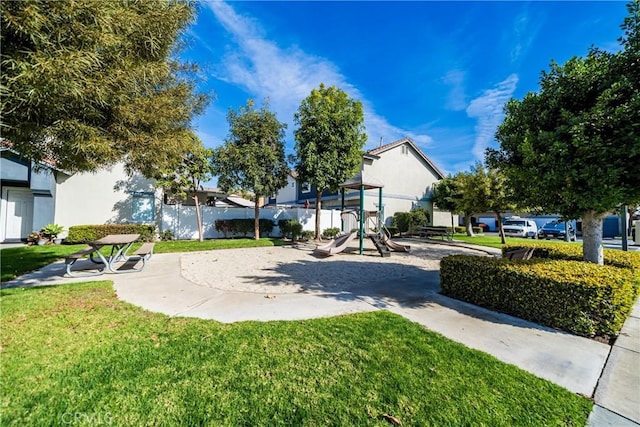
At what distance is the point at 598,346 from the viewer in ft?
11.4

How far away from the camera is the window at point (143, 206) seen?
613 inches

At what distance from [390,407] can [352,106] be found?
15.1 m

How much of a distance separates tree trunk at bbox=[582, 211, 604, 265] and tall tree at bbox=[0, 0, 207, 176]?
8495 mm

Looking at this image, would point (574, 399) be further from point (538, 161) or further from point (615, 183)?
point (538, 161)

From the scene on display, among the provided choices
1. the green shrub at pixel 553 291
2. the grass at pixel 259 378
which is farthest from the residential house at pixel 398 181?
the grass at pixel 259 378

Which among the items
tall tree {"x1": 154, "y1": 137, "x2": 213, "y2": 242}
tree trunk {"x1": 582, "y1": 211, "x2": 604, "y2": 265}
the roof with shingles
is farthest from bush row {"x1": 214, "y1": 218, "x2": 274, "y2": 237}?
tree trunk {"x1": 582, "y1": 211, "x2": 604, "y2": 265}

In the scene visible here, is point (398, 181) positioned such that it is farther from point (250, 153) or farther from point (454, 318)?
point (454, 318)

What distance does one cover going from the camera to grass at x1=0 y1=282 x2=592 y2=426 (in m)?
2.18

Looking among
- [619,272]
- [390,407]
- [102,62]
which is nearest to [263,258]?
[102,62]

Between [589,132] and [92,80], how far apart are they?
24.0ft

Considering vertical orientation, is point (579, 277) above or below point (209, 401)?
above

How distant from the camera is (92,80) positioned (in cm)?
357

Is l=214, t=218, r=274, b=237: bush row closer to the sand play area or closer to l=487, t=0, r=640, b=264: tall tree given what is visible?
the sand play area

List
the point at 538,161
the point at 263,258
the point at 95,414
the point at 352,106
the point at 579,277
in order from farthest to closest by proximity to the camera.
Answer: the point at 352,106
the point at 263,258
the point at 538,161
the point at 579,277
the point at 95,414
